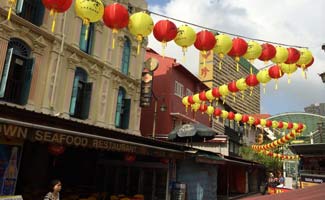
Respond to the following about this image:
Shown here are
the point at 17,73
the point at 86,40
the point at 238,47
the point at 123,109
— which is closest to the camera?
the point at 238,47

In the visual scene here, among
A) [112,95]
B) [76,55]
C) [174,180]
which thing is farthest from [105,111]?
[174,180]

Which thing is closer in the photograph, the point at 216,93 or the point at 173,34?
the point at 173,34

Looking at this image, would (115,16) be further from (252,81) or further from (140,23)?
(252,81)

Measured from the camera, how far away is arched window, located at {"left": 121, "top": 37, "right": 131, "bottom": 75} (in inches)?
766

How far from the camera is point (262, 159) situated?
3934 cm

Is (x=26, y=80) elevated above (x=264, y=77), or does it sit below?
below

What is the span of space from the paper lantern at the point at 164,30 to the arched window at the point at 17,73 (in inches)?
288

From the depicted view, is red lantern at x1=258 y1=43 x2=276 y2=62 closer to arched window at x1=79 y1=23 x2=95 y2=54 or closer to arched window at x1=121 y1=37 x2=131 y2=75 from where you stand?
arched window at x1=79 y1=23 x2=95 y2=54

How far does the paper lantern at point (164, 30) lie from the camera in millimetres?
8578

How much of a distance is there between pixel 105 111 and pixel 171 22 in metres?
9.97

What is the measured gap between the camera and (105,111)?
17484 millimetres

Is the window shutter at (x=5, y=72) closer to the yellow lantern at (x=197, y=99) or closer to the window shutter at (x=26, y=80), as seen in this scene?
the window shutter at (x=26, y=80)

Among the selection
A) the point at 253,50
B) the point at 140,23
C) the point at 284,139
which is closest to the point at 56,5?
the point at 140,23

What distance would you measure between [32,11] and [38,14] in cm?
28
